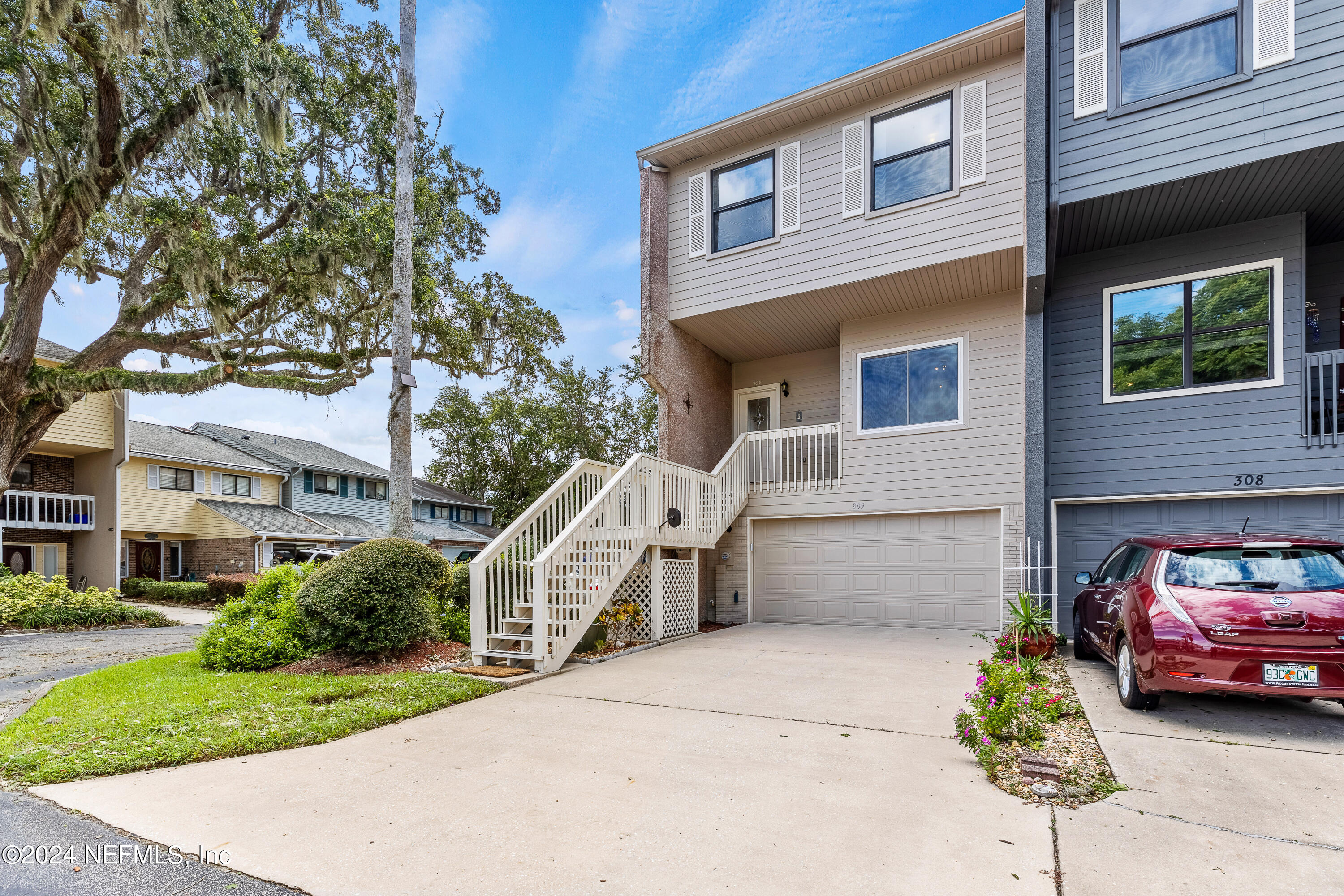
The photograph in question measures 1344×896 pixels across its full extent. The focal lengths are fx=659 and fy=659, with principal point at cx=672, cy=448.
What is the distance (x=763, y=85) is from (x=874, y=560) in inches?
398

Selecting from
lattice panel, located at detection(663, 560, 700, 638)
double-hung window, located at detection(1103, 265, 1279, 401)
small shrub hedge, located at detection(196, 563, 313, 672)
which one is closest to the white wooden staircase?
lattice panel, located at detection(663, 560, 700, 638)

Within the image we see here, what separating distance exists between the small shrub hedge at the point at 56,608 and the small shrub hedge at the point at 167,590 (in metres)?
4.04

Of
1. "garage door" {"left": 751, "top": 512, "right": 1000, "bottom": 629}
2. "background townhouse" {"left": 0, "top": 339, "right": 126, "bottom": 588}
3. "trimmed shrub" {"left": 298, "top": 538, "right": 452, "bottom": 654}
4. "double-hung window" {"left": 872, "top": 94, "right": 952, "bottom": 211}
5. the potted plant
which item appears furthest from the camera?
"background townhouse" {"left": 0, "top": 339, "right": 126, "bottom": 588}

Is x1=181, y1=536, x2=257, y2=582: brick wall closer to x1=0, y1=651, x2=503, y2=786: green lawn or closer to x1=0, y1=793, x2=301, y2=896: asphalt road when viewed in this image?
x1=0, y1=651, x2=503, y2=786: green lawn

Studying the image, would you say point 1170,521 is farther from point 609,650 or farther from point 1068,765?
point 609,650

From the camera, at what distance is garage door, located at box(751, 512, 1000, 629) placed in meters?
9.73

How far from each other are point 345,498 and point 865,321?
2433cm

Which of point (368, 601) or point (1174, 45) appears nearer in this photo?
point (368, 601)

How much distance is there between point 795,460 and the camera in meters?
11.5

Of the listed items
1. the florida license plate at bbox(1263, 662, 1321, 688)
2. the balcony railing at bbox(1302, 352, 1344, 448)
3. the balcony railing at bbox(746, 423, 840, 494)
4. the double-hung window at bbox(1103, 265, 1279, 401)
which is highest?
the double-hung window at bbox(1103, 265, 1279, 401)

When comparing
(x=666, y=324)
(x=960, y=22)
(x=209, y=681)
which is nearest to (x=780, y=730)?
(x=209, y=681)

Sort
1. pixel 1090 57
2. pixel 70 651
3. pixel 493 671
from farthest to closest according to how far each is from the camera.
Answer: pixel 70 651
pixel 1090 57
pixel 493 671

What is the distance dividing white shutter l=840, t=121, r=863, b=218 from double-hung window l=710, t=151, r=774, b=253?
1211 millimetres

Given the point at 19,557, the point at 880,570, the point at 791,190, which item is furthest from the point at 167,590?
the point at 791,190
